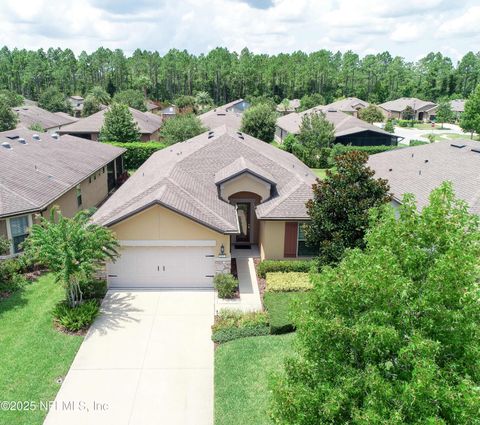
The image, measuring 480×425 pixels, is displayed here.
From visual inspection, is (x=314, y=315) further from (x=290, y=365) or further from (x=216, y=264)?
(x=216, y=264)

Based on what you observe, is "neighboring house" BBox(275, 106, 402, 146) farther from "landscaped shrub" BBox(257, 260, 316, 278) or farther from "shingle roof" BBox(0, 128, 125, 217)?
"landscaped shrub" BBox(257, 260, 316, 278)

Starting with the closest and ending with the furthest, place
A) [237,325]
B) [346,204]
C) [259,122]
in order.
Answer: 1. [237,325]
2. [346,204]
3. [259,122]

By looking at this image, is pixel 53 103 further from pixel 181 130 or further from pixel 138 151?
pixel 181 130

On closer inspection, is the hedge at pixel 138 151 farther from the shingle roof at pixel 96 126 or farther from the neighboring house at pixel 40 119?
the neighboring house at pixel 40 119

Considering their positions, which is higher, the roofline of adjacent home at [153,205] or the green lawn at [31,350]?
the roofline of adjacent home at [153,205]

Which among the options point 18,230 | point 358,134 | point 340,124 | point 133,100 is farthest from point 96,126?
point 18,230

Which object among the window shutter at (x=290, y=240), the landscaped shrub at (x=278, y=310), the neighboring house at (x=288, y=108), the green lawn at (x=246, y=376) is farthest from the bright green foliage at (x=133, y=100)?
the green lawn at (x=246, y=376)
